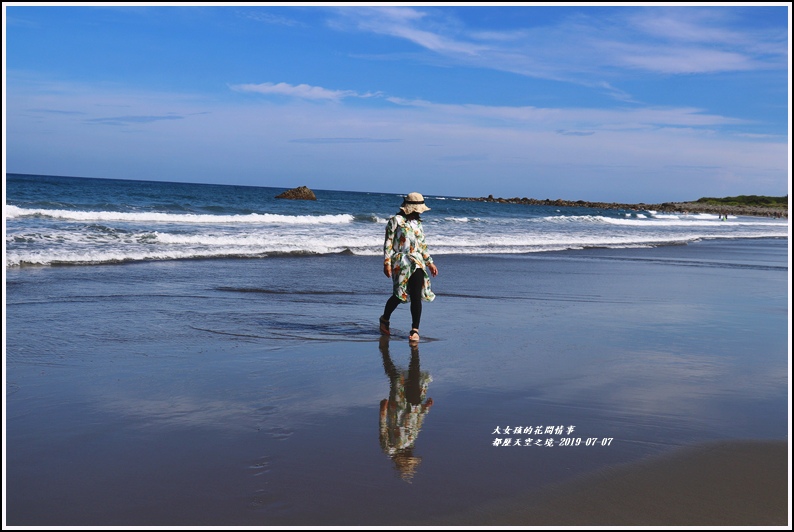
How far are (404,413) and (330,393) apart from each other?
2.26ft

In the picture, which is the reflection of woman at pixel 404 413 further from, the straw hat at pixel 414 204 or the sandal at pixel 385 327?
the straw hat at pixel 414 204

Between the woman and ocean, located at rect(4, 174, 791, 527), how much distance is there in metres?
0.47

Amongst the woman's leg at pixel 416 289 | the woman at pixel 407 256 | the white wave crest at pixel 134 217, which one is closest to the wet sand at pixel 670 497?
the woman's leg at pixel 416 289

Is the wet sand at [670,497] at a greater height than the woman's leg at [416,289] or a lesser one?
lesser

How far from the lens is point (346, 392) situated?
5.48 metres

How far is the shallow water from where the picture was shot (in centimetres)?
362

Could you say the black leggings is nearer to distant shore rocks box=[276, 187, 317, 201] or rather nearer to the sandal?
the sandal

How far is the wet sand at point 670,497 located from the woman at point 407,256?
154 inches

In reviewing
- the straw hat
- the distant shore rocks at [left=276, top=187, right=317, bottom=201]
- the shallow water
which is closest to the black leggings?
the shallow water

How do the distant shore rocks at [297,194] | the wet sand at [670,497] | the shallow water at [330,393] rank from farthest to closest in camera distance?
the distant shore rocks at [297,194]
the shallow water at [330,393]
the wet sand at [670,497]

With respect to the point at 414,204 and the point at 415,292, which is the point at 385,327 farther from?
the point at 414,204

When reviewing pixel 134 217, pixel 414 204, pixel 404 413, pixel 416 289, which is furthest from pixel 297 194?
pixel 404 413

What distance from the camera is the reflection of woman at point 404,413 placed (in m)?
4.12

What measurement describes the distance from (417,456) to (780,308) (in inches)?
318
